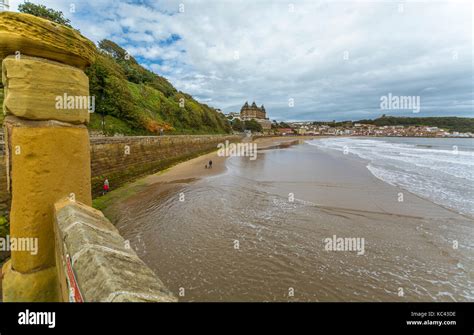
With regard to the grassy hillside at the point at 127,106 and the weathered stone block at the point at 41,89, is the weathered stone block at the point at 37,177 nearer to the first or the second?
the weathered stone block at the point at 41,89

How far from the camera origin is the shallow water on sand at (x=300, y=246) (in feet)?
15.2

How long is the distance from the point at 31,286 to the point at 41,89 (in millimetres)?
1488

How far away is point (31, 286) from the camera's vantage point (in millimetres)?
1661

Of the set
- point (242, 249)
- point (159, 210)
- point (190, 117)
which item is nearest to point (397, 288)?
point (242, 249)

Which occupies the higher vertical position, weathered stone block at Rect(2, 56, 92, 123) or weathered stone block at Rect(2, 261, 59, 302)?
weathered stone block at Rect(2, 56, 92, 123)

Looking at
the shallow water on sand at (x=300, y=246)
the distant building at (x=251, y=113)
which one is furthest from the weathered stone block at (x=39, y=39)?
the distant building at (x=251, y=113)

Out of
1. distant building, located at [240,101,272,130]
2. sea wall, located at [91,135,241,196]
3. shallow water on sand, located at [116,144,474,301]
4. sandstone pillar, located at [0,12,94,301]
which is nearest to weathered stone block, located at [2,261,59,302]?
sandstone pillar, located at [0,12,94,301]

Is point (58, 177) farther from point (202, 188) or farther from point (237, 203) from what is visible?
point (202, 188)

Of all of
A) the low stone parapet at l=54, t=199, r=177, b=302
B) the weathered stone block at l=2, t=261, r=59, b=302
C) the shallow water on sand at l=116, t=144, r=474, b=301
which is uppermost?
the low stone parapet at l=54, t=199, r=177, b=302

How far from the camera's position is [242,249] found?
20.0 ft

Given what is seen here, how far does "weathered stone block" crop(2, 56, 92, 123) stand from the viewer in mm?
1542

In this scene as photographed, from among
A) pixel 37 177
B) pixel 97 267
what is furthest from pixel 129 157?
pixel 97 267

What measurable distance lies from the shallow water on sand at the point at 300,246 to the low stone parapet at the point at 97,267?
3568mm

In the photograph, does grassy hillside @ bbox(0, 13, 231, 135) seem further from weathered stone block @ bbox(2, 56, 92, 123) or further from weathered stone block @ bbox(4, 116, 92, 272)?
weathered stone block @ bbox(4, 116, 92, 272)
